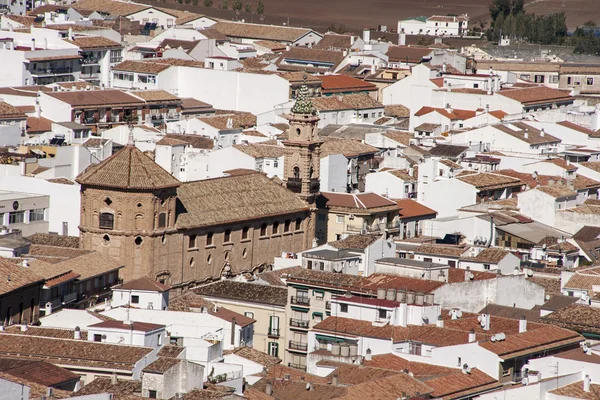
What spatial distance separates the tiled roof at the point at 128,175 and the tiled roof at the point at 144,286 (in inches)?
297

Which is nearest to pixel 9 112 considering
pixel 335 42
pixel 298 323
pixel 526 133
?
pixel 526 133

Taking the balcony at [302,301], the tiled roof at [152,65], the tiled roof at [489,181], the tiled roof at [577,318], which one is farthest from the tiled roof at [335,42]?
the tiled roof at [577,318]

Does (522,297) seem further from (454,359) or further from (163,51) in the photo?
(163,51)

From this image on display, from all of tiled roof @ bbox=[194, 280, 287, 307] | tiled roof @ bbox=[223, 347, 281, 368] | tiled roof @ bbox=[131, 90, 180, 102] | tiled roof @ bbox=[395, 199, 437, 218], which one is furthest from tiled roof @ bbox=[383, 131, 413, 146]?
tiled roof @ bbox=[223, 347, 281, 368]

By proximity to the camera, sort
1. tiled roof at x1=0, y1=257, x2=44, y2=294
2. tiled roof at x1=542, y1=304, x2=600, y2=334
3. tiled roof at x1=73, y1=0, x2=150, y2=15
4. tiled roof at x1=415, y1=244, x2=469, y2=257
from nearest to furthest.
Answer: tiled roof at x1=542, y1=304, x2=600, y2=334, tiled roof at x1=0, y1=257, x2=44, y2=294, tiled roof at x1=415, y1=244, x2=469, y2=257, tiled roof at x1=73, y1=0, x2=150, y2=15

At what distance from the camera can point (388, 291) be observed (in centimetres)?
7200

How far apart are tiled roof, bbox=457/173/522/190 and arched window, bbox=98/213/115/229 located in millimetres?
24529

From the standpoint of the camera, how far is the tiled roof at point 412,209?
3949 inches

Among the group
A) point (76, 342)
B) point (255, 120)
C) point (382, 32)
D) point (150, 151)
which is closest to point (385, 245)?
point (76, 342)

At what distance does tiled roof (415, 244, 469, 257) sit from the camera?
8556 centimetres

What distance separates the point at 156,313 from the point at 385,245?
15.4 m

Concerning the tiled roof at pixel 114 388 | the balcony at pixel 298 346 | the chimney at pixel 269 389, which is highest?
the tiled roof at pixel 114 388

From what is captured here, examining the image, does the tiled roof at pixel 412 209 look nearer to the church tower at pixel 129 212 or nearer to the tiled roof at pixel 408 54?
the church tower at pixel 129 212

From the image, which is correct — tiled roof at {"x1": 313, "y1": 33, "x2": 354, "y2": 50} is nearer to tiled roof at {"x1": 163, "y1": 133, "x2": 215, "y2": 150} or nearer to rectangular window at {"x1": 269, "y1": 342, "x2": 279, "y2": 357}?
tiled roof at {"x1": 163, "y1": 133, "x2": 215, "y2": 150}
